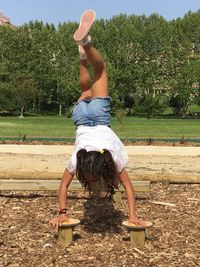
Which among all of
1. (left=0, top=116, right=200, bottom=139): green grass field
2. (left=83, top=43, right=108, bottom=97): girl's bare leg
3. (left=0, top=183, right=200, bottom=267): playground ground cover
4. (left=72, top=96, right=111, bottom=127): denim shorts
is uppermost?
(left=83, top=43, right=108, bottom=97): girl's bare leg

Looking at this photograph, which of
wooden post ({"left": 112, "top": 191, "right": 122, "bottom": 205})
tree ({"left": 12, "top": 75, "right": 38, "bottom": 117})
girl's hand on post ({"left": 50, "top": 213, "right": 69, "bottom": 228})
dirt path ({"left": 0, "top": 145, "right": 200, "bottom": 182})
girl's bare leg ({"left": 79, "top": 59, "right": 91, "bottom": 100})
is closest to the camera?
girl's hand on post ({"left": 50, "top": 213, "right": 69, "bottom": 228})

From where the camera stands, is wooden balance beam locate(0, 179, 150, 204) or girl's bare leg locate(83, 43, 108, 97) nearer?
girl's bare leg locate(83, 43, 108, 97)

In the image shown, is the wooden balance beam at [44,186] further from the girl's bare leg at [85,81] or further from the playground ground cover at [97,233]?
the girl's bare leg at [85,81]

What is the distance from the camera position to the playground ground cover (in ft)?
14.3

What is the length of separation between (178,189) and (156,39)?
6563 centimetres

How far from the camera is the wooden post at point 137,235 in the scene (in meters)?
4.56

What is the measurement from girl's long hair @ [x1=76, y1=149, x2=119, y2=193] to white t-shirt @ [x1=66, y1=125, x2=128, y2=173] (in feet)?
0.27

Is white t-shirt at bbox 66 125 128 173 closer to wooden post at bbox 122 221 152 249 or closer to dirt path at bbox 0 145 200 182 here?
wooden post at bbox 122 221 152 249

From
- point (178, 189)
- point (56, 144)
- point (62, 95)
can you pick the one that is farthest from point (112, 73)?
point (178, 189)

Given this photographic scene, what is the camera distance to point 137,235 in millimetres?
4629

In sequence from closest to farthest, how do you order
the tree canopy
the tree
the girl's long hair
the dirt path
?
the girl's long hair → the dirt path → the tree → the tree canopy

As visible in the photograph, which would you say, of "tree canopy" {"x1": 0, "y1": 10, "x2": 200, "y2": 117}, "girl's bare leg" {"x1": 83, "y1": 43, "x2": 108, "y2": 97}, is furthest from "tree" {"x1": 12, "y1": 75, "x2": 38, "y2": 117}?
"girl's bare leg" {"x1": 83, "y1": 43, "x2": 108, "y2": 97}

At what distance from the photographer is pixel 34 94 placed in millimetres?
62438

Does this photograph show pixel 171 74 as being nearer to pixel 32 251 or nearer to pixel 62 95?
pixel 62 95
